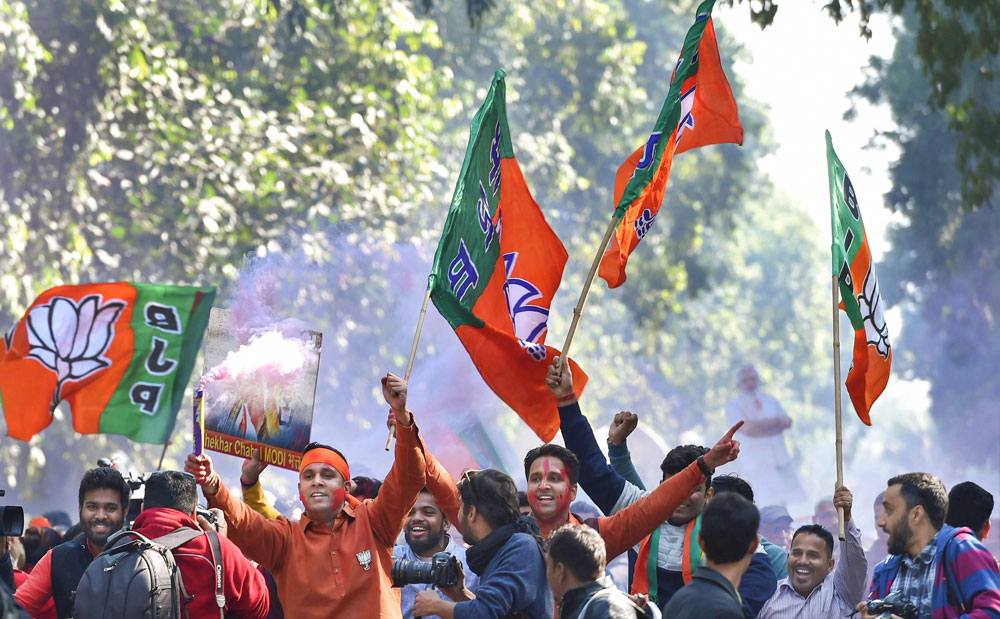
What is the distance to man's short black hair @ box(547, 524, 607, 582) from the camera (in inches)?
161

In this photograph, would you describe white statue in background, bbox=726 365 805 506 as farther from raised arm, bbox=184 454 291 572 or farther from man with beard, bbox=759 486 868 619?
raised arm, bbox=184 454 291 572

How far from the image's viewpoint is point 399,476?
16.6 feet

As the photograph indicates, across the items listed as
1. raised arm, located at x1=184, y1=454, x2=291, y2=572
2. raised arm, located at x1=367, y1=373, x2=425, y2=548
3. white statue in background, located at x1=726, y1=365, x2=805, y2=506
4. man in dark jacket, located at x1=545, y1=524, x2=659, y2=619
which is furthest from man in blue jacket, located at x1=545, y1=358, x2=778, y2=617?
A: white statue in background, located at x1=726, y1=365, x2=805, y2=506

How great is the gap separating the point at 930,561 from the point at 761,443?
38.3 feet

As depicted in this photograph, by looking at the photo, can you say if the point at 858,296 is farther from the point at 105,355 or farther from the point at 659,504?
the point at 105,355

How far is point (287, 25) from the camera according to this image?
1762 cm

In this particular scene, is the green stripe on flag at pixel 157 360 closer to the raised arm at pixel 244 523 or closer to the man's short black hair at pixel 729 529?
the raised arm at pixel 244 523

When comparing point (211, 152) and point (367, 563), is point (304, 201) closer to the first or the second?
point (211, 152)

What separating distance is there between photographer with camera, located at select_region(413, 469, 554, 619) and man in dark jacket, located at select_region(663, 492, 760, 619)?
A: 0.67 meters

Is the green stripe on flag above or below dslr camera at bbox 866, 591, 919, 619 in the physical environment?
above

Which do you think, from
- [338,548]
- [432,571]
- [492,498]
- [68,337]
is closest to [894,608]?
[492,498]

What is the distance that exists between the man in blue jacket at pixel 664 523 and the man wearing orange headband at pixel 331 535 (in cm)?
80

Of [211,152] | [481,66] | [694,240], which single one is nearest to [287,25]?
[211,152]

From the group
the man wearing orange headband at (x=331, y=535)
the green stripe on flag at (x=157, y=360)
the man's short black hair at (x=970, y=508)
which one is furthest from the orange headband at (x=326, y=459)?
the green stripe on flag at (x=157, y=360)
